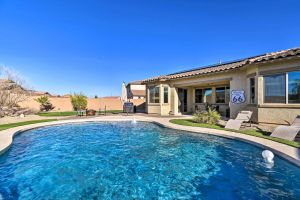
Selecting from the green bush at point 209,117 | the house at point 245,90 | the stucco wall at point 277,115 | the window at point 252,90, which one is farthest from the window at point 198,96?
the stucco wall at point 277,115

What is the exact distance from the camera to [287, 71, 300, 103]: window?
381 inches

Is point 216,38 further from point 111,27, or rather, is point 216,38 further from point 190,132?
point 190,132

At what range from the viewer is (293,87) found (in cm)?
982

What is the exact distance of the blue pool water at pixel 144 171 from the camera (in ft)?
13.7

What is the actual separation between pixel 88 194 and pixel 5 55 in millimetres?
24797

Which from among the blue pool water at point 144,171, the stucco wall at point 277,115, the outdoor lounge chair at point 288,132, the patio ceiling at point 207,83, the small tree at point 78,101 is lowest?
the blue pool water at point 144,171

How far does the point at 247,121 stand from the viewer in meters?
11.2

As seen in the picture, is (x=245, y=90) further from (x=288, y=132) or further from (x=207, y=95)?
(x=207, y=95)

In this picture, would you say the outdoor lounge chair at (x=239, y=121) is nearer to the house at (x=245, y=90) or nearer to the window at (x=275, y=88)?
the house at (x=245, y=90)

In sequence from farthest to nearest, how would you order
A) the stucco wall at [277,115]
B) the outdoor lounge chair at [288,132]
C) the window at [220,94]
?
the window at [220,94] → the stucco wall at [277,115] → the outdoor lounge chair at [288,132]

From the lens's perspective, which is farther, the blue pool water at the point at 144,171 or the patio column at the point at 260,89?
the patio column at the point at 260,89

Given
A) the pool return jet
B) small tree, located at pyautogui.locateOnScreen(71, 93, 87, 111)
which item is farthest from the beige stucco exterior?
small tree, located at pyautogui.locateOnScreen(71, 93, 87, 111)

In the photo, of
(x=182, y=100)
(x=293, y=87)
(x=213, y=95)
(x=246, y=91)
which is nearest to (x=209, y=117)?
(x=246, y=91)

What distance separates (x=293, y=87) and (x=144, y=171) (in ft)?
31.8
